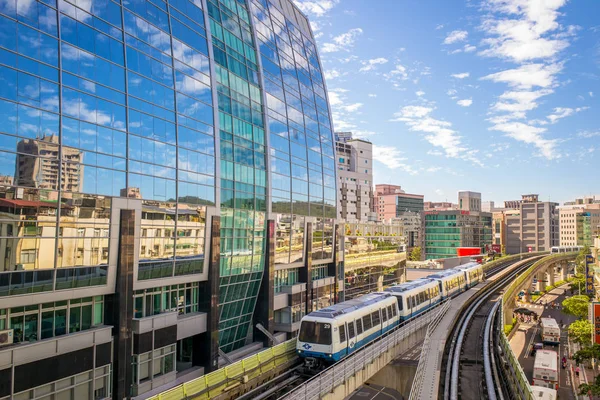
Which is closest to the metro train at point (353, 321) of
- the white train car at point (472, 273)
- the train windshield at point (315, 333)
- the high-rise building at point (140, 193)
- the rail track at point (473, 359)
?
the train windshield at point (315, 333)

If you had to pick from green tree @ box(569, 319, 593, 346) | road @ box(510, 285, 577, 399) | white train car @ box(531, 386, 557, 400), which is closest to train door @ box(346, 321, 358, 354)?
white train car @ box(531, 386, 557, 400)

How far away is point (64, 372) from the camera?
20.7 metres

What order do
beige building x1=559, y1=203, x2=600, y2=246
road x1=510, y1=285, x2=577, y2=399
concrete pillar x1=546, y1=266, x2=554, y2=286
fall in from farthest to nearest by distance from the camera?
beige building x1=559, y1=203, x2=600, y2=246, concrete pillar x1=546, y1=266, x2=554, y2=286, road x1=510, y1=285, x2=577, y2=399

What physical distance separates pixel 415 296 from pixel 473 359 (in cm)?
867

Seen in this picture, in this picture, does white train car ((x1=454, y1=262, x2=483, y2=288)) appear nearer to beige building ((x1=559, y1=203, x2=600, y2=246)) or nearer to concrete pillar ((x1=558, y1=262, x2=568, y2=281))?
concrete pillar ((x1=558, y1=262, x2=568, y2=281))

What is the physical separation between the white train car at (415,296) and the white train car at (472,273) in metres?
18.2

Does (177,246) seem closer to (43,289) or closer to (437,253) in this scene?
(43,289)

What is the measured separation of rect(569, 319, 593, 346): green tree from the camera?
5672 centimetres

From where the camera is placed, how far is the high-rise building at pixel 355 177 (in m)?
120

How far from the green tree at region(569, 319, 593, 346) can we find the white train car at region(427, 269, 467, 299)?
14503 millimetres

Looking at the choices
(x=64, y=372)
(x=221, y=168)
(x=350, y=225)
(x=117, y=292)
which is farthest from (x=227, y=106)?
(x=350, y=225)

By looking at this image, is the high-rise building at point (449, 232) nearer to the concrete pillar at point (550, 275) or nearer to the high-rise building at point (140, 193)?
the concrete pillar at point (550, 275)

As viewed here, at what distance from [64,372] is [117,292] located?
4451mm

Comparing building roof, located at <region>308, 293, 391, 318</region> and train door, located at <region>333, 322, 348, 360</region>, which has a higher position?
building roof, located at <region>308, 293, 391, 318</region>
